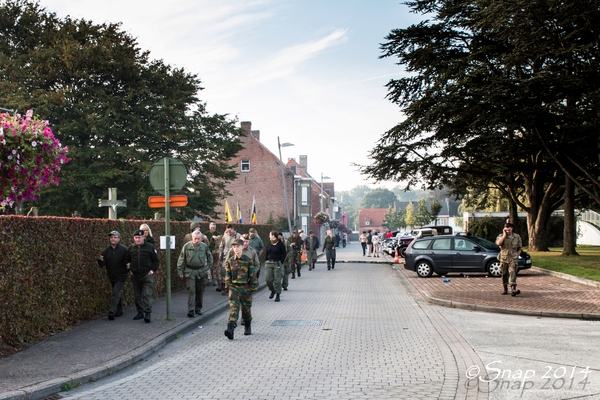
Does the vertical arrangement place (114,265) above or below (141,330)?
above

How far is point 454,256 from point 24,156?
16.4 m

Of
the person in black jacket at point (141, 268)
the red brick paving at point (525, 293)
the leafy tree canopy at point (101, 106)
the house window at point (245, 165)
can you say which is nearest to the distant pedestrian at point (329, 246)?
the red brick paving at point (525, 293)

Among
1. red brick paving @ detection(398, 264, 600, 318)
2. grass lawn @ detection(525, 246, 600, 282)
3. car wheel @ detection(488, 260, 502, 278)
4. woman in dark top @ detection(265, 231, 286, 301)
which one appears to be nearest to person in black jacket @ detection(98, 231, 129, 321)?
woman in dark top @ detection(265, 231, 286, 301)

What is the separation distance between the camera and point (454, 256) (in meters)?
22.7

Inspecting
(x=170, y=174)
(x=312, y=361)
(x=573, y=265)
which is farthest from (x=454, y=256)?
(x=312, y=361)

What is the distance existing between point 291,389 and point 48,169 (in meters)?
5.91

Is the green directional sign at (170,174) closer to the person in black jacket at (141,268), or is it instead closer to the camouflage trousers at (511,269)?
the person in black jacket at (141,268)

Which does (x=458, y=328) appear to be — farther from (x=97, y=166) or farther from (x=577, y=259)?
(x=97, y=166)

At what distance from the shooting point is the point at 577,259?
90.9 ft

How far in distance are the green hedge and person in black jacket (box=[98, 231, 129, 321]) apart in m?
0.35

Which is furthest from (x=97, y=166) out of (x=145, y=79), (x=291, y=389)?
(x=291, y=389)

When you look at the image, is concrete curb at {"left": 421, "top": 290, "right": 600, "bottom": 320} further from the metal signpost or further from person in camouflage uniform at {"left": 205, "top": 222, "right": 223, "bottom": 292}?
the metal signpost

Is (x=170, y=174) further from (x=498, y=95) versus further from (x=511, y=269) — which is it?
(x=498, y=95)

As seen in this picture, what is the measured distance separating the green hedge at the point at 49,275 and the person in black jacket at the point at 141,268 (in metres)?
0.86
